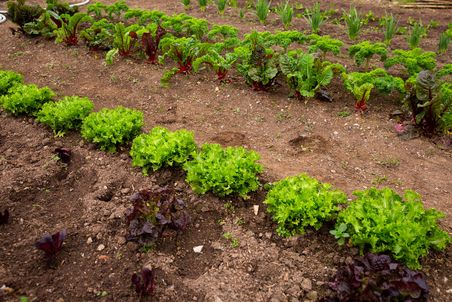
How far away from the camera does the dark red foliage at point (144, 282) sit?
309 cm

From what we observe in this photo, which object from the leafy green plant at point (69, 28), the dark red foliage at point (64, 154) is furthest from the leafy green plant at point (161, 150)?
the leafy green plant at point (69, 28)

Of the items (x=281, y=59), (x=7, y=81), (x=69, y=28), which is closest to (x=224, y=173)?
(x=281, y=59)

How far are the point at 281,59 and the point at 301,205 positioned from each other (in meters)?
3.03

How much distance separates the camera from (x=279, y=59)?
6.04 meters

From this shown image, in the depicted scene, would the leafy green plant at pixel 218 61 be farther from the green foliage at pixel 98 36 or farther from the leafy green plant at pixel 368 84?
the green foliage at pixel 98 36

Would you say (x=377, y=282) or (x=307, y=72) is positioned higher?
(x=307, y=72)

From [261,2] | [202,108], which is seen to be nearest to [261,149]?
[202,108]

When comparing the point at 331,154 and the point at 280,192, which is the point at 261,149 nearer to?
the point at 331,154

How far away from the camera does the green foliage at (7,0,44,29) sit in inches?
329

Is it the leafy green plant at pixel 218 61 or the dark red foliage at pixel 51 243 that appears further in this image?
the leafy green plant at pixel 218 61

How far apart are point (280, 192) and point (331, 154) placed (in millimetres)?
1514

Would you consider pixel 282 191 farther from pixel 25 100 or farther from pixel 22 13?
pixel 22 13

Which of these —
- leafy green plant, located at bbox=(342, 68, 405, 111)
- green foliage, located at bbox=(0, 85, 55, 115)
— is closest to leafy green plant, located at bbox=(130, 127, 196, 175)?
green foliage, located at bbox=(0, 85, 55, 115)

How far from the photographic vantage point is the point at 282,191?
3.76 meters
